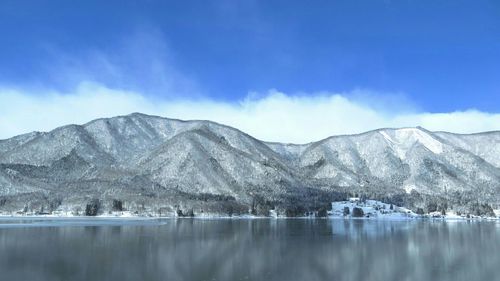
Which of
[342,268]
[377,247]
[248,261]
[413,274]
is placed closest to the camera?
[413,274]

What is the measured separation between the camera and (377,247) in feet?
344

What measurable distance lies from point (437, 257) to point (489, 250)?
18513 millimetres

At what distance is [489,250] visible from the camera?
101m

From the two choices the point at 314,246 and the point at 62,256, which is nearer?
the point at 62,256

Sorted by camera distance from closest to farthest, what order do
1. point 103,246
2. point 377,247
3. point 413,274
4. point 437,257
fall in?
point 413,274, point 437,257, point 103,246, point 377,247

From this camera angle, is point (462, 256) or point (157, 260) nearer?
point (157, 260)

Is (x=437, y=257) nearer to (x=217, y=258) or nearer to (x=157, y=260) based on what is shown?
(x=217, y=258)

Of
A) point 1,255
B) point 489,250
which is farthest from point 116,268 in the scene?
point 489,250

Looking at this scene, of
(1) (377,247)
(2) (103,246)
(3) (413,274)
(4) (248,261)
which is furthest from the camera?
(1) (377,247)

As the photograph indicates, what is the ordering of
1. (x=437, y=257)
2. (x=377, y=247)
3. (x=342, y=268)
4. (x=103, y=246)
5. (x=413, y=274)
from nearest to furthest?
1. (x=413, y=274)
2. (x=342, y=268)
3. (x=437, y=257)
4. (x=103, y=246)
5. (x=377, y=247)

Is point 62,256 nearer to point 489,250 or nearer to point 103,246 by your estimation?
point 103,246

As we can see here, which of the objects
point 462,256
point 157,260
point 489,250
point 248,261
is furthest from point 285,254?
point 489,250

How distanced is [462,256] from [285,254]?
101ft

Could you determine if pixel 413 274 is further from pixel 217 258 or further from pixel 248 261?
pixel 217 258
